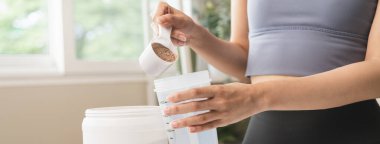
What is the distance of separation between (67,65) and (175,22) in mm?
993

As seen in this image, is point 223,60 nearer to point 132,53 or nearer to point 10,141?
point 10,141

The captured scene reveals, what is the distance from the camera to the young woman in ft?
2.03

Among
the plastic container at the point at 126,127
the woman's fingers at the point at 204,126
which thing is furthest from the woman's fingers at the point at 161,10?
the woman's fingers at the point at 204,126

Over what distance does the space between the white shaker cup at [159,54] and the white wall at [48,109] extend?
916 millimetres

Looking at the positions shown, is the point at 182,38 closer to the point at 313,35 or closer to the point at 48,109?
the point at 313,35

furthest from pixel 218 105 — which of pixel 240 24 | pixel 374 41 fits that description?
pixel 240 24

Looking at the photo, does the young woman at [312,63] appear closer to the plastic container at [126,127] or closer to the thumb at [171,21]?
the thumb at [171,21]

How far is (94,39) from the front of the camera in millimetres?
1935

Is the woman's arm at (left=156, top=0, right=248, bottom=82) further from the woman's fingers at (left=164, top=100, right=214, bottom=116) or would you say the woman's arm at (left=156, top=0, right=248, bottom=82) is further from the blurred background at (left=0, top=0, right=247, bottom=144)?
the blurred background at (left=0, top=0, right=247, bottom=144)

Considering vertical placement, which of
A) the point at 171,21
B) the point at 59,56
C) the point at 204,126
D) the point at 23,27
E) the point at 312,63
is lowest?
the point at 204,126

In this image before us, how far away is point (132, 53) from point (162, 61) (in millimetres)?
1342

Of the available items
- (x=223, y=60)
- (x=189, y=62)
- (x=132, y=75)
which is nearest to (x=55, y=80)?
(x=132, y=75)

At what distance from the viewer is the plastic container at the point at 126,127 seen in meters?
0.81

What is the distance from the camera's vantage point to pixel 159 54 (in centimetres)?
76
